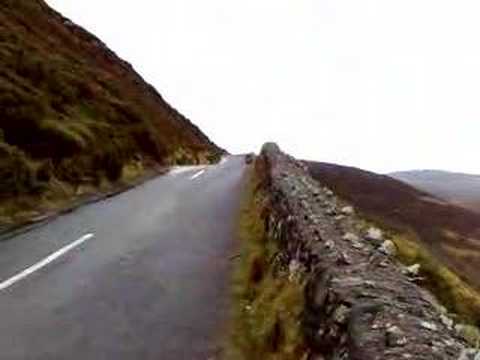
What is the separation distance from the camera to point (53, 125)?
27.5m

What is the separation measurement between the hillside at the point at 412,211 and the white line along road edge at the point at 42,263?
159 feet

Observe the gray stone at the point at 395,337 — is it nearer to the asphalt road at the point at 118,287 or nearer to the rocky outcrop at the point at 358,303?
the rocky outcrop at the point at 358,303

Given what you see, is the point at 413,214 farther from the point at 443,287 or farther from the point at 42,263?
the point at 42,263

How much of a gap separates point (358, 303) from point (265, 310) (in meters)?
4.09

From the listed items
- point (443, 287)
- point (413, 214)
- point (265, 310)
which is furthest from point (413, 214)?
point (265, 310)

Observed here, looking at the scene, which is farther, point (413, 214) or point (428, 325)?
point (413, 214)

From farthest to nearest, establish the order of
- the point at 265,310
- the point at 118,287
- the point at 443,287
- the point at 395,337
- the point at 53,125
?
the point at 53,125, the point at 443,287, the point at 118,287, the point at 265,310, the point at 395,337

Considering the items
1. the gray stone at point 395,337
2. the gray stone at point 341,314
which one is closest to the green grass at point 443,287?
the gray stone at point 341,314

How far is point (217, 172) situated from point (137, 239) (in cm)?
2406

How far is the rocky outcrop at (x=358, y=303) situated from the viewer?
6.50 metres

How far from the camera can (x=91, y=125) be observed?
32.2m

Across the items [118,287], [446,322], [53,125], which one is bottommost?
[118,287]

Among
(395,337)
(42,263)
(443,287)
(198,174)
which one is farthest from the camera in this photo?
(198,174)

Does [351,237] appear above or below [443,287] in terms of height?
above
